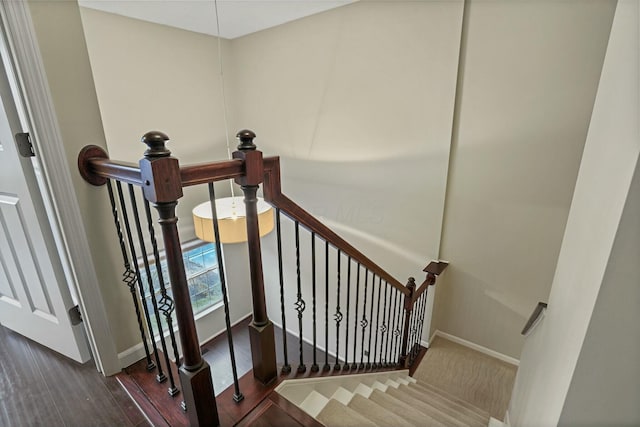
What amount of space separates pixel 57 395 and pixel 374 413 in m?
1.56

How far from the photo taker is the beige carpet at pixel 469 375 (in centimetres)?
282

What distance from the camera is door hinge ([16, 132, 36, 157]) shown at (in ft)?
3.62

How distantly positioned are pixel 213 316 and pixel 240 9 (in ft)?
13.9

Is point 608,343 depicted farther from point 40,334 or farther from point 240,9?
point 240,9

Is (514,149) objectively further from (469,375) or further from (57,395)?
(57,395)

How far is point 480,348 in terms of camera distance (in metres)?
3.35

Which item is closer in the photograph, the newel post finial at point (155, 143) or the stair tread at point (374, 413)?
the newel post finial at point (155, 143)

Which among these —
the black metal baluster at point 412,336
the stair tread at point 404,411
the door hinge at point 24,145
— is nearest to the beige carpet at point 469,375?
the black metal baluster at point 412,336

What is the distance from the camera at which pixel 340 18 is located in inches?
124

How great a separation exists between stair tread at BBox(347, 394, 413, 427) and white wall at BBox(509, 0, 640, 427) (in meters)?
0.64

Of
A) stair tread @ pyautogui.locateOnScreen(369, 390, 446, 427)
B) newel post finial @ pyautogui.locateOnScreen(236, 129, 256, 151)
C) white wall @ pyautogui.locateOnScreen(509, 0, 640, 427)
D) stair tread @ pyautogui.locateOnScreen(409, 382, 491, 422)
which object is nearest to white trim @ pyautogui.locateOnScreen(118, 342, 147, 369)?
newel post finial @ pyautogui.locateOnScreen(236, 129, 256, 151)

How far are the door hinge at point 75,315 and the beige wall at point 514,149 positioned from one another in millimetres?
3085

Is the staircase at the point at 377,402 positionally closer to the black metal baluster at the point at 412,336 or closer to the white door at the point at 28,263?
the black metal baluster at the point at 412,336

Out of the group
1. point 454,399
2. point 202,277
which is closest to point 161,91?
point 202,277
